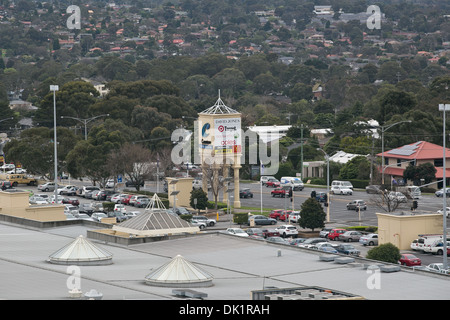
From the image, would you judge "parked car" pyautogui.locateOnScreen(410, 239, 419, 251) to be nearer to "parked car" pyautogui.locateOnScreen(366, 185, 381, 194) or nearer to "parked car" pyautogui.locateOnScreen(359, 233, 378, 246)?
"parked car" pyautogui.locateOnScreen(359, 233, 378, 246)

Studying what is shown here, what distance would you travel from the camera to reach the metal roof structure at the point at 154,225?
154 ft

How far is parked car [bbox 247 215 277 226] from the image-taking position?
77812 millimetres

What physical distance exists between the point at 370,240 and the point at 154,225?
24165 millimetres

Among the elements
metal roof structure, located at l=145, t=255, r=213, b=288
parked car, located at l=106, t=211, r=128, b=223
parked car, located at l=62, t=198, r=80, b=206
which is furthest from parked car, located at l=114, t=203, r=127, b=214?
metal roof structure, located at l=145, t=255, r=213, b=288

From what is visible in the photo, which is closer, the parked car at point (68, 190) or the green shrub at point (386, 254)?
the green shrub at point (386, 254)

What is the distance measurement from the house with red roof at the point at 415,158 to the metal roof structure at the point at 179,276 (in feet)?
208

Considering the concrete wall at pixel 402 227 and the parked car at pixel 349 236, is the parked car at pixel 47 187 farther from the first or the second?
the concrete wall at pixel 402 227

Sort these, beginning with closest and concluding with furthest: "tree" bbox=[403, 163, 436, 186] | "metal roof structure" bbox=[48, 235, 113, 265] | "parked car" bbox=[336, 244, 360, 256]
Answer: "metal roof structure" bbox=[48, 235, 113, 265]
"parked car" bbox=[336, 244, 360, 256]
"tree" bbox=[403, 163, 436, 186]

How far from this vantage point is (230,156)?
3415 inches

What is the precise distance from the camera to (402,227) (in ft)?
212

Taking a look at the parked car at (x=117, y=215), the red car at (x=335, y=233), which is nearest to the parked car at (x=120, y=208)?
the parked car at (x=117, y=215)

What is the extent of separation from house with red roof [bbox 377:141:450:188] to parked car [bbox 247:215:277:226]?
22.2 m

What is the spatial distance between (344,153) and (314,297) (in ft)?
269
